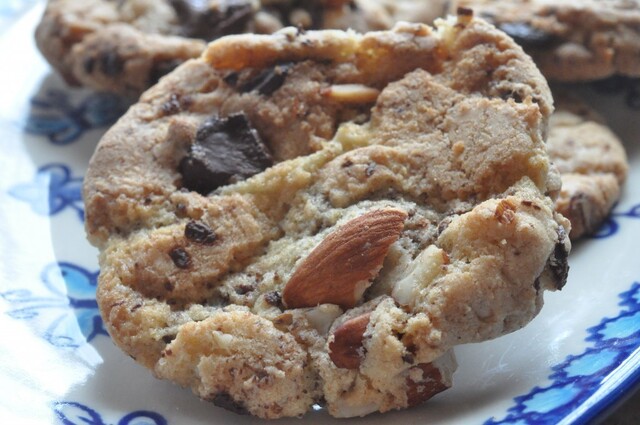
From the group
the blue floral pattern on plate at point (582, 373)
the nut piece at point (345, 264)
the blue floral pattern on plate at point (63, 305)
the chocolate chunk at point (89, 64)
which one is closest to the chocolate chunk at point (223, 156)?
the nut piece at point (345, 264)

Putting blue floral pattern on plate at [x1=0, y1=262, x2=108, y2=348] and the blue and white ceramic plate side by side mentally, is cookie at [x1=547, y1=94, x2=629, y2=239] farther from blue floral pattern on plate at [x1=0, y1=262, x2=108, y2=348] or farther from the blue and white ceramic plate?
blue floral pattern on plate at [x1=0, y1=262, x2=108, y2=348]

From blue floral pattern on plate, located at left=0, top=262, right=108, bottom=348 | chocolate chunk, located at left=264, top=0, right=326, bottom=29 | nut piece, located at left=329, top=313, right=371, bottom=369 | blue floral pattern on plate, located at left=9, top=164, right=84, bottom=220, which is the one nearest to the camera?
nut piece, located at left=329, top=313, right=371, bottom=369

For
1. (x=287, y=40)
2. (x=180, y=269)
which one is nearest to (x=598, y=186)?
(x=287, y=40)

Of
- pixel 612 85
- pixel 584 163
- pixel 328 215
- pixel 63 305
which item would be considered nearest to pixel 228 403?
pixel 328 215

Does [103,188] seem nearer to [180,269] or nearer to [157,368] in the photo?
[180,269]

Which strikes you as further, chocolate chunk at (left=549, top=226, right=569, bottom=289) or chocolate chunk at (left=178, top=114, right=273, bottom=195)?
chocolate chunk at (left=178, top=114, right=273, bottom=195)

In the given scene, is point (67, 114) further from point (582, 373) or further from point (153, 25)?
point (582, 373)

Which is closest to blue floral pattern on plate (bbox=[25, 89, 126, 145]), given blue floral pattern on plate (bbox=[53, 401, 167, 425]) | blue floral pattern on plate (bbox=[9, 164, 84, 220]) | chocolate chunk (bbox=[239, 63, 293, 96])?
blue floral pattern on plate (bbox=[9, 164, 84, 220])

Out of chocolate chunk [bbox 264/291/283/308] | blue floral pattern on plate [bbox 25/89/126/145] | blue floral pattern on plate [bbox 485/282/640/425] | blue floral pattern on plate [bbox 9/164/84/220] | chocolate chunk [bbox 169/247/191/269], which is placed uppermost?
chocolate chunk [bbox 169/247/191/269]
